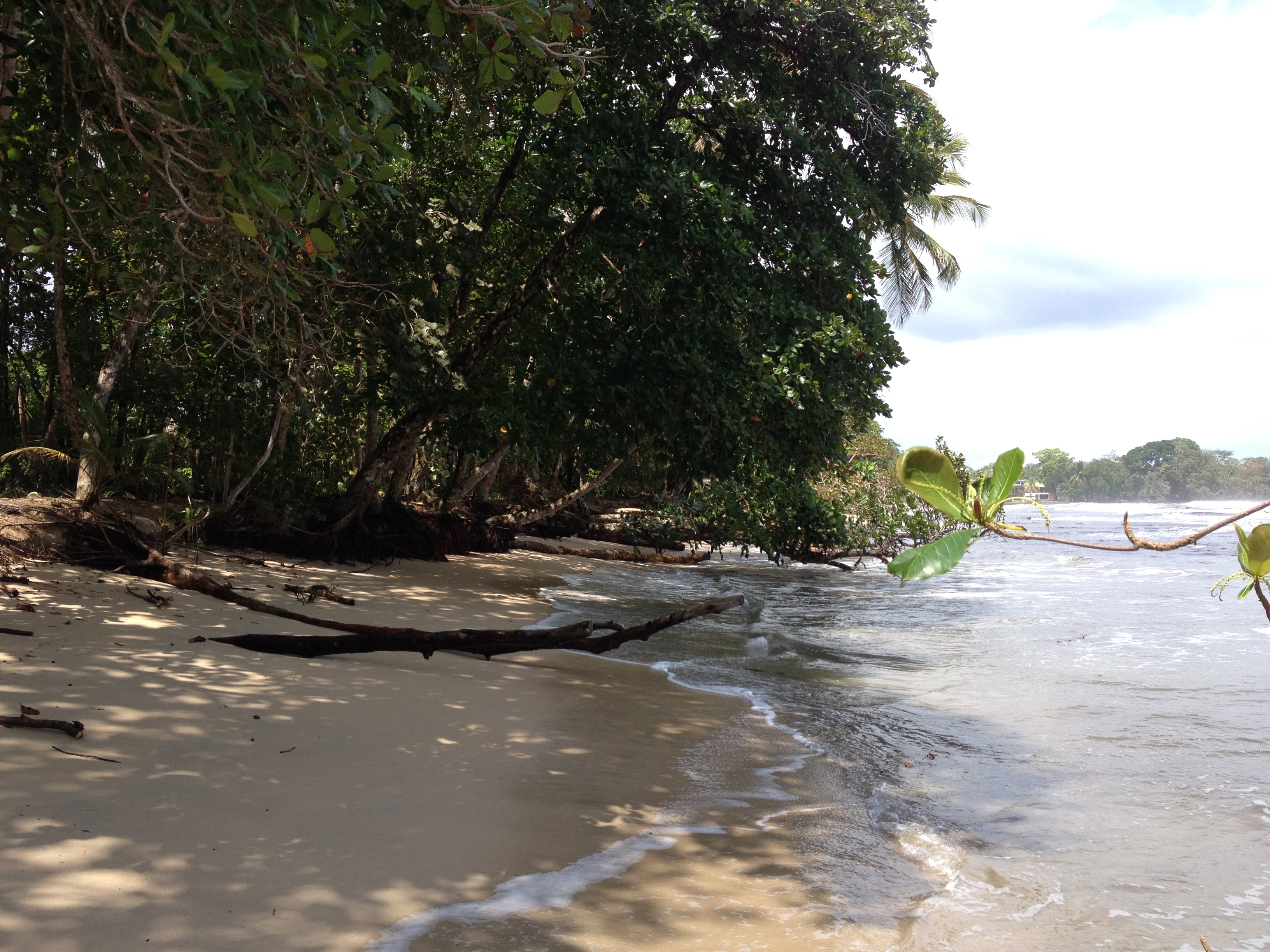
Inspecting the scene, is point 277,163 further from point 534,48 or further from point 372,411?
point 372,411

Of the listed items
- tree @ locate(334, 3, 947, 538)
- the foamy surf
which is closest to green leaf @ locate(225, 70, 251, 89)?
the foamy surf

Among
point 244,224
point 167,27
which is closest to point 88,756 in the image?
point 244,224

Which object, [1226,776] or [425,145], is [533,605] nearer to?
[425,145]

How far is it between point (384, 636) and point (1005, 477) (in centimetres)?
530

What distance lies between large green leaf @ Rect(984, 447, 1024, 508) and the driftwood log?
5.05 m

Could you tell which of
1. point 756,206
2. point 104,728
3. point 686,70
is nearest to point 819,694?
point 104,728

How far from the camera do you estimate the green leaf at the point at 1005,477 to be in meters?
1.00

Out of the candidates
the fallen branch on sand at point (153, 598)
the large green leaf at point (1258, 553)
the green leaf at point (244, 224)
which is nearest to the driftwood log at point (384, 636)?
the fallen branch on sand at point (153, 598)

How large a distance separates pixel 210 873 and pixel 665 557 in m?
15.5

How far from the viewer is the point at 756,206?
32.6 ft

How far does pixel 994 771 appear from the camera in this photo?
512 cm

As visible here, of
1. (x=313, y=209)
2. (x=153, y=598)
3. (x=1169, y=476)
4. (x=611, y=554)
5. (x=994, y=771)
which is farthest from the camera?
(x=1169, y=476)

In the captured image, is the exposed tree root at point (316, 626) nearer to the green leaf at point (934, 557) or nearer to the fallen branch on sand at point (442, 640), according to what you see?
the fallen branch on sand at point (442, 640)

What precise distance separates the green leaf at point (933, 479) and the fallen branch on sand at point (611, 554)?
14.8 meters
